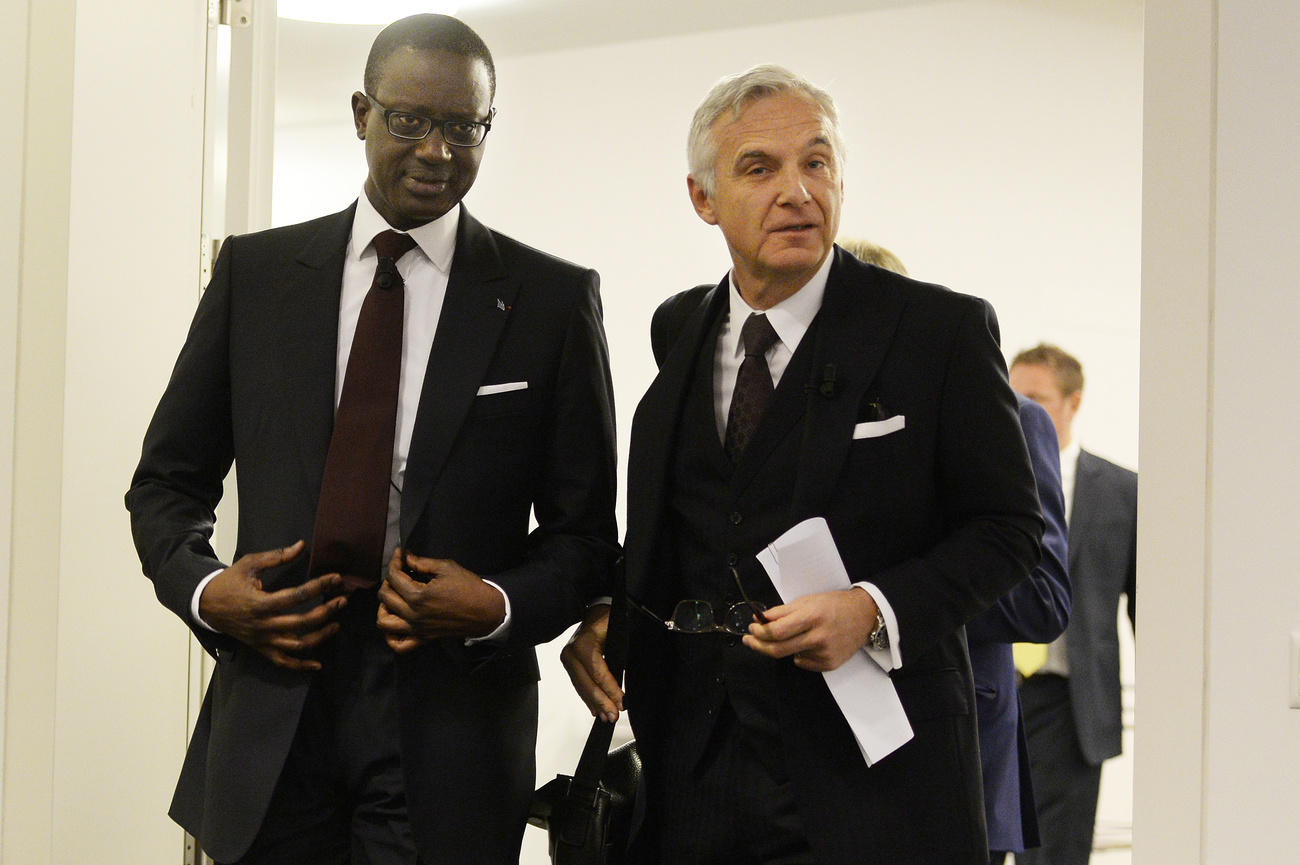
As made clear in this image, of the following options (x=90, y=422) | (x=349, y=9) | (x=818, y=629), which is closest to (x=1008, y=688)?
(x=818, y=629)

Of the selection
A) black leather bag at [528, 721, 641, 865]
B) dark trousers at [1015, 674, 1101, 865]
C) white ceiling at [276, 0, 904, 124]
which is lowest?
dark trousers at [1015, 674, 1101, 865]

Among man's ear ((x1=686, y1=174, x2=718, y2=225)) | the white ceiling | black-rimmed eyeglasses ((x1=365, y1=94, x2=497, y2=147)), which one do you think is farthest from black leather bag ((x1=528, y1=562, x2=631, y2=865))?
the white ceiling

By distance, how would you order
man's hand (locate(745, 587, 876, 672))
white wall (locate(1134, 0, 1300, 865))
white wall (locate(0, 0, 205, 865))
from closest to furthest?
man's hand (locate(745, 587, 876, 672))
white wall (locate(1134, 0, 1300, 865))
white wall (locate(0, 0, 205, 865))

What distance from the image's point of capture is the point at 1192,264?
77.4 inches

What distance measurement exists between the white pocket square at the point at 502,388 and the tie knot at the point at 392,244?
0.85ft

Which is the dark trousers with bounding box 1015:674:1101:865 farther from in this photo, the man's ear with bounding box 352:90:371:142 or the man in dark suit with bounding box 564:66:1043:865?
the man's ear with bounding box 352:90:371:142

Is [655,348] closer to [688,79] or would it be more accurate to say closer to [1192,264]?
A: [1192,264]

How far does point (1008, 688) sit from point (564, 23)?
4.13m

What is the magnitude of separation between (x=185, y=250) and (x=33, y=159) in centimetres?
54

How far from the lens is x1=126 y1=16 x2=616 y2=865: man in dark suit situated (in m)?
1.88

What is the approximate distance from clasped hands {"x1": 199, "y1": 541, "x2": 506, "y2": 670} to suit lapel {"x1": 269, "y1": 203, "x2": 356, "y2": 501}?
0.54 feet

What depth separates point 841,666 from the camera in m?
1.76

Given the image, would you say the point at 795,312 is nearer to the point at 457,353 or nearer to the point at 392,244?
the point at 457,353

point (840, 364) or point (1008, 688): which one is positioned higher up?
point (840, 364)
